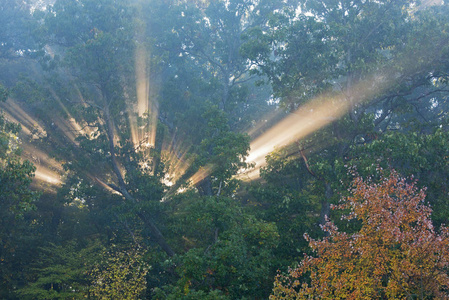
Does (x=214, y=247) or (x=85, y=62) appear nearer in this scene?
(x=214, y=247)

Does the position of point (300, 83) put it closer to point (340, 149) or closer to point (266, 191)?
point (340, 149)

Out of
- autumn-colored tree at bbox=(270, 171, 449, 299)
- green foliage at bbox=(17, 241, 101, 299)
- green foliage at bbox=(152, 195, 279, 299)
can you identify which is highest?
green foliage at bbox=(17, 241, 101, 299)

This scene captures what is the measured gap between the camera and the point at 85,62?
20656 mm

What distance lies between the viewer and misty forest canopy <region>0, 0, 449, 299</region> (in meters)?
12.4

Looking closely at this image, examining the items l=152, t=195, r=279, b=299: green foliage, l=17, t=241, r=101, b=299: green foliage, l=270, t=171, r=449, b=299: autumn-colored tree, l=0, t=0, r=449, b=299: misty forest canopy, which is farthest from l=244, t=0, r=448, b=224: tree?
l=17, t=241, r=101, b=299: green foliage

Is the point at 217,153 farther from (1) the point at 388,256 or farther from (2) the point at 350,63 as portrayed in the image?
(1) the point at 388,256

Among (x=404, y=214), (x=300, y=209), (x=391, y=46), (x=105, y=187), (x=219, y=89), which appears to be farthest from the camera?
(x=219, y=89)

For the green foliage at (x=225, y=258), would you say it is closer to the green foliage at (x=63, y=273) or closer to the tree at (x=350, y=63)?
the tree at (x=350, y=63)

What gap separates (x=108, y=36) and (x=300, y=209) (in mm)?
14831

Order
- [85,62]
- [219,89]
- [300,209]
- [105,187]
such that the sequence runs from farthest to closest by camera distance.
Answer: [219,89] < [105,187] < [85,62] < [300,209]

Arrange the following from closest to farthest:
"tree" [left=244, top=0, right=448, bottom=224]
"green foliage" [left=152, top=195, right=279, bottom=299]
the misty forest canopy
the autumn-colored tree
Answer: the autumn-colored tree < "green foliage" [left=152, top=195, right=279, bottom=299] < the misty forest canopy < "tree" [left=244, top=0, right=448, bottom=224]

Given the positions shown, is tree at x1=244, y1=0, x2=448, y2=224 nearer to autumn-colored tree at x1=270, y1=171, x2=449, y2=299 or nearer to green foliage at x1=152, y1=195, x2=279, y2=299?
green foliage at x1=152, y1=195, x2=279, y2=299

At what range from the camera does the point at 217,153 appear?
62.7 ft

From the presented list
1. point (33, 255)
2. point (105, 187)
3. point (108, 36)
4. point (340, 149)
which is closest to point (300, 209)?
point (340, 149)
